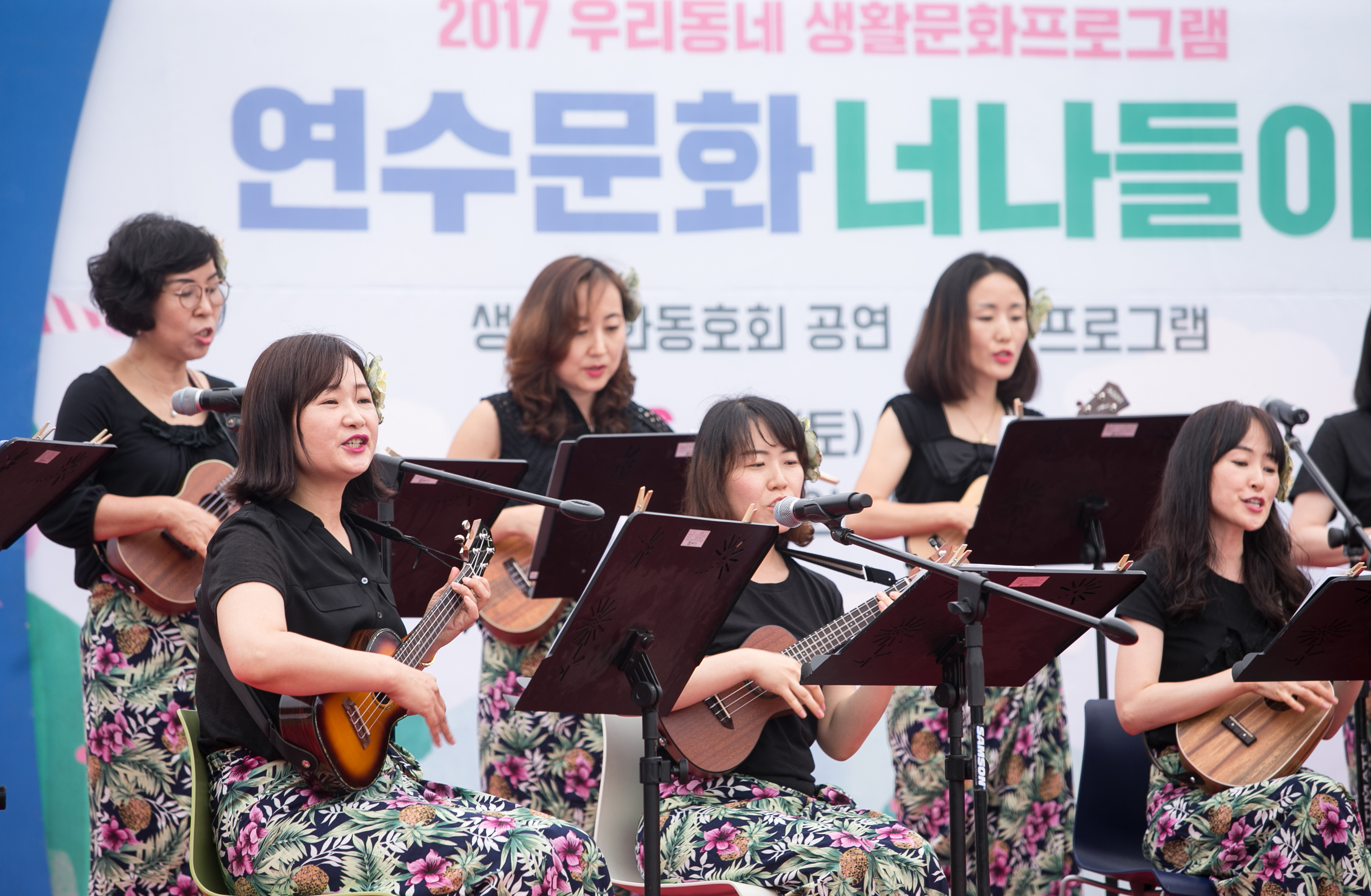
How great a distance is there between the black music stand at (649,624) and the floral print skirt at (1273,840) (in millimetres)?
1204

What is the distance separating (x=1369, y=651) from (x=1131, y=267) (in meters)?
2.32

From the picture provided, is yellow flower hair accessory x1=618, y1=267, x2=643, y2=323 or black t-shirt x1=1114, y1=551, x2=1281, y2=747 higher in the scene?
yellow flower hair accessory x1=618, y1=267, x2=643, y2=323

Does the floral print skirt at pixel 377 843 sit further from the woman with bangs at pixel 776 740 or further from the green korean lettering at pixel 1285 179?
the green korean lettering at pixel 1285 179

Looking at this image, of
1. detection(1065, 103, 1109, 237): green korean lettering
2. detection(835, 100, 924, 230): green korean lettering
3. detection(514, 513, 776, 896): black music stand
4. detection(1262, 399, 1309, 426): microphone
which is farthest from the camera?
detection(1065, 103, 1109, 237): green korean lettering

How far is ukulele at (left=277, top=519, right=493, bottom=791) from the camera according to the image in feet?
7.09

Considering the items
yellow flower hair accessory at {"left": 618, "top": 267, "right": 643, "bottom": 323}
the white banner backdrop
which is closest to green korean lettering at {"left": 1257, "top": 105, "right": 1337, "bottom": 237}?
the white banner backdrop

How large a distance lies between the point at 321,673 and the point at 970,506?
198cm

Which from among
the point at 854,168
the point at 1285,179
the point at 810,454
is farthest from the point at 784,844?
the point at 1285,179

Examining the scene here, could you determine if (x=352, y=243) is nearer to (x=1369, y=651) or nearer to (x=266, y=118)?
(x=266, y=118)

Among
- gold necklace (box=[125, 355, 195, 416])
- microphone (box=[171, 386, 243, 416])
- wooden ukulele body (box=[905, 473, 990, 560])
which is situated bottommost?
wooden ukulele body (box=[905, 473, 990, 560])

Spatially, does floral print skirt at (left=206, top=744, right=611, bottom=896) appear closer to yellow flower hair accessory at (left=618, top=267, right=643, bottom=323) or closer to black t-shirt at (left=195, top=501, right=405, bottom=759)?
black t-shirt at (left=195, top=501, right=405, bottom=759)

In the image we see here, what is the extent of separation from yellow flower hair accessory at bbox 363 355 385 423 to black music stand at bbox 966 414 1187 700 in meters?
1.43

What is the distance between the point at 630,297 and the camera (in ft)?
12.4

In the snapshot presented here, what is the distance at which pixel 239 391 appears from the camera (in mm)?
2703
